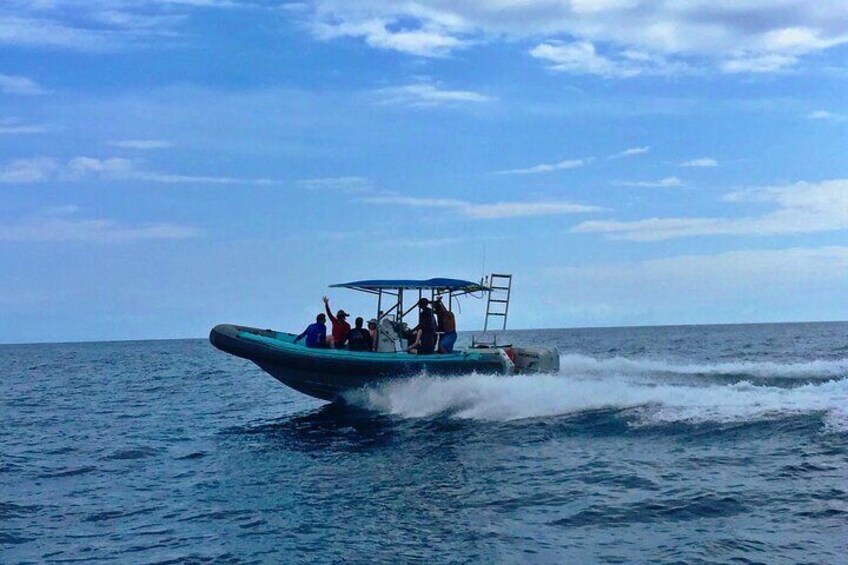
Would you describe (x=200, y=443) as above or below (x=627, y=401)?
below

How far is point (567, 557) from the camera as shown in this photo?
26.6ft

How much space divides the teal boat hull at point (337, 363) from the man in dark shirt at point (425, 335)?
37 cm

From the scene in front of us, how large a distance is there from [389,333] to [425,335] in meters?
0.98

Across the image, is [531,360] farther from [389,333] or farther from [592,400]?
[389,333]

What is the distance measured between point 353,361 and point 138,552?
350 inches

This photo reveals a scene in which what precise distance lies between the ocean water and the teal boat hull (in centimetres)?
34

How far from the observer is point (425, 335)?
17734 millimetres

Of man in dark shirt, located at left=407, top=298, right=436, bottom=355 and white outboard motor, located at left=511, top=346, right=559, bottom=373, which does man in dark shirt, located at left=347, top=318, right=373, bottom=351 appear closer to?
man in dark shirt, located at left=407, top=298, right=436, bottom=355

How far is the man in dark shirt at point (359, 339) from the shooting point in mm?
18062

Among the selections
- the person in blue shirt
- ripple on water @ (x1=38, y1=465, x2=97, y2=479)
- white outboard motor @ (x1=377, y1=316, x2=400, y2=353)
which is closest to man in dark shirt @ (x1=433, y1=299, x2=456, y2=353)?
white outboard motor @ (x1=377, y1=316, x2=400, y2=353)

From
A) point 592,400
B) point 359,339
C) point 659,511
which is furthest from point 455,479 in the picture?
point 359,339

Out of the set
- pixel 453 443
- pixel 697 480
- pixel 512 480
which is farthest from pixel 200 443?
pixel 697 480

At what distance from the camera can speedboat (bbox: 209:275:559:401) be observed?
56.6 ft

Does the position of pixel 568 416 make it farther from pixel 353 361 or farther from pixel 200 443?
pixel 200 443
